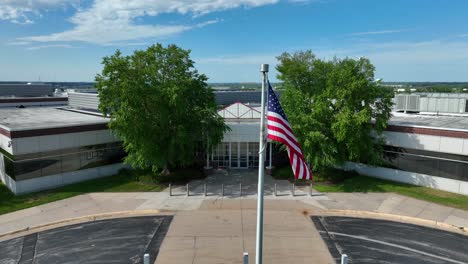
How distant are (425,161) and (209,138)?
15.2m

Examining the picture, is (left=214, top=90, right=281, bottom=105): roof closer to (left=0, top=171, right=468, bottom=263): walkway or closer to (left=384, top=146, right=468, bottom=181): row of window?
(left=384, top=146, right=468, bottom=181): row of window

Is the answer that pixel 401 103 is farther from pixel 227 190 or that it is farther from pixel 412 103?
pixel 227 190

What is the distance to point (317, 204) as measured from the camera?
20094 millimetres

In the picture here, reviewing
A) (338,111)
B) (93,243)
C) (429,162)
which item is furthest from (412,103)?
(93,243)

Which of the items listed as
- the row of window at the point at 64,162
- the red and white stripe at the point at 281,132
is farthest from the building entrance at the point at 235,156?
the red and white stripe at the point at 281,132

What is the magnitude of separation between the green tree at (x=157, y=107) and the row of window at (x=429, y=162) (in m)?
12.9

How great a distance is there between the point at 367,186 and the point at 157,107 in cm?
1553

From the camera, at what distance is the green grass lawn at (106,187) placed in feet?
67.2

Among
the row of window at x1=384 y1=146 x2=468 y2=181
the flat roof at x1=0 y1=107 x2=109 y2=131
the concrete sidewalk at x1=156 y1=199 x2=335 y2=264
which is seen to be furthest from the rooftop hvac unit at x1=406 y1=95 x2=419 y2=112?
the flat roof at x1=0 y1=107 x2=109 y2=131

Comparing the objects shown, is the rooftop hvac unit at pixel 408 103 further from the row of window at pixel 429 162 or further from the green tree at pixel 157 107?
the green tree at pixel 157 107

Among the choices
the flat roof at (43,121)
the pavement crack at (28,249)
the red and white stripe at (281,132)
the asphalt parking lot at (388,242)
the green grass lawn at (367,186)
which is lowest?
the pavement crack at (28,249)

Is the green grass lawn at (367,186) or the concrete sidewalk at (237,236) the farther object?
the green grass lawn at (367,186)

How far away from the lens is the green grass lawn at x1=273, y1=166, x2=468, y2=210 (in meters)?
20.8

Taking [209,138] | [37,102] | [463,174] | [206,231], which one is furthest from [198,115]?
[37,102]
